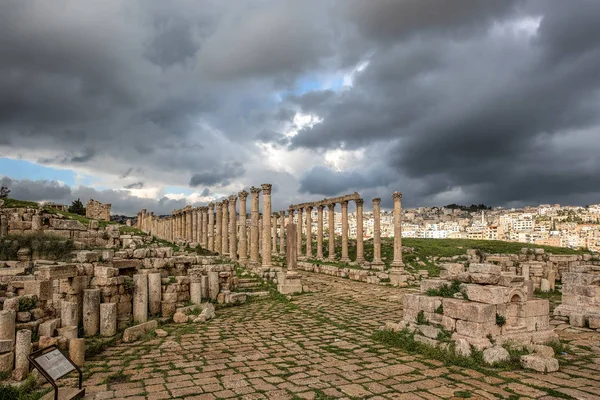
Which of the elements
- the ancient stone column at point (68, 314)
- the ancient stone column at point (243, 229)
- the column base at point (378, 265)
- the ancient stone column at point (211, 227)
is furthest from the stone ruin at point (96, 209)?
the ancient stone column at point (68, 314)

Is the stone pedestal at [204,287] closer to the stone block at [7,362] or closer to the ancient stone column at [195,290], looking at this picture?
the ancient stone column at [195,290]

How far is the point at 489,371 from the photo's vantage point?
7152mm

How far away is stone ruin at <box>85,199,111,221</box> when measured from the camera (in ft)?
176

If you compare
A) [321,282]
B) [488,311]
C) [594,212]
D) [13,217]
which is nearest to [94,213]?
[13,217]

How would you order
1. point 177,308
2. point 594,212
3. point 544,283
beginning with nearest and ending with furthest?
point 177,308 < point 544,283 < point 594,212

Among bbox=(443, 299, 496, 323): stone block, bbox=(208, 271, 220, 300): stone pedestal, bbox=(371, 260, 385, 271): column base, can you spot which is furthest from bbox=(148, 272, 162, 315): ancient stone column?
bbox=(371, 260, 385, 271): column base

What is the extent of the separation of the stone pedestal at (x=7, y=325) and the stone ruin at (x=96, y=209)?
166 ft

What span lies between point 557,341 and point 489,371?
3.09 meters

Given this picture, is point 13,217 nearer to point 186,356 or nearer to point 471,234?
point 186,356

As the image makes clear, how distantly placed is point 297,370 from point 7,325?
5.32 meters

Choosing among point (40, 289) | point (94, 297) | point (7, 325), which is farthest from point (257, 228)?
point (7, 325)

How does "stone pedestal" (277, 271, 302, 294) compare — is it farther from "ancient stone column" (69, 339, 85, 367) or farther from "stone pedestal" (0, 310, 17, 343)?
"stone pedestal" (0, 310, 17, 343)

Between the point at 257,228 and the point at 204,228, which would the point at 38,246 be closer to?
the point at 257,228

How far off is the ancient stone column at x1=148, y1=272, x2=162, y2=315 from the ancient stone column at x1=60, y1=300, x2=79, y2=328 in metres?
3.32
